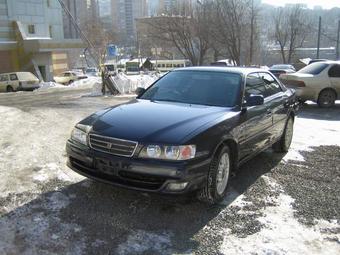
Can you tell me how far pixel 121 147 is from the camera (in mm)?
4363

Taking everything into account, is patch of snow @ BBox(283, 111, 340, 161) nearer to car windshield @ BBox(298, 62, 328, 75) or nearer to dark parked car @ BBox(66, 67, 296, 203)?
dark parked car @ BBox(66, 67, 296, 203)

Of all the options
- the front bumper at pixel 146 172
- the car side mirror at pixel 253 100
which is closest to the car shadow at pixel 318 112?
the car side mirror at pixel 253 100

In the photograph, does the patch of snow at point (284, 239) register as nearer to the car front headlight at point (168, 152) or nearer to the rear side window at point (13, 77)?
the car front headlight at point (168, 152)

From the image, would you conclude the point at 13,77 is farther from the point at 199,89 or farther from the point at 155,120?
the point at 155,120

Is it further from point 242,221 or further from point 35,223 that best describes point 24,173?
point 242,221

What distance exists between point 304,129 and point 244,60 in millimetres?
35760

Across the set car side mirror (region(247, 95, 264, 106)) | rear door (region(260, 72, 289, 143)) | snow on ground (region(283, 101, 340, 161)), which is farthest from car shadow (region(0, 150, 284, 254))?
snow on ground (region(283, 101, 340, 161))

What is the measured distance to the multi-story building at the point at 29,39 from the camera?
36688mm

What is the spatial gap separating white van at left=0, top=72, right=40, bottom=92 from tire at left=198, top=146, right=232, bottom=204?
26387 millimetres

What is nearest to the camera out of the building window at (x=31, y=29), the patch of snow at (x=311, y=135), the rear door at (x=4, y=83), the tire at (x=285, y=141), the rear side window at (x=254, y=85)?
the rear side window at (x=254, y=85)

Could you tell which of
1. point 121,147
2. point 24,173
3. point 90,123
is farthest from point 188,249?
point 24,173

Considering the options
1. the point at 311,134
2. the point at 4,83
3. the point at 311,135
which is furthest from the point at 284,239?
the point at 4,83

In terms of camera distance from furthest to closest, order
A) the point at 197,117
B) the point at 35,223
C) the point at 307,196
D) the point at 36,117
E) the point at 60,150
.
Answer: the point at 36,117, the point at 60,150, the point at 307,196, the point at 197,117, the point at 35,223

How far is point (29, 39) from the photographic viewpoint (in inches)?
1459
